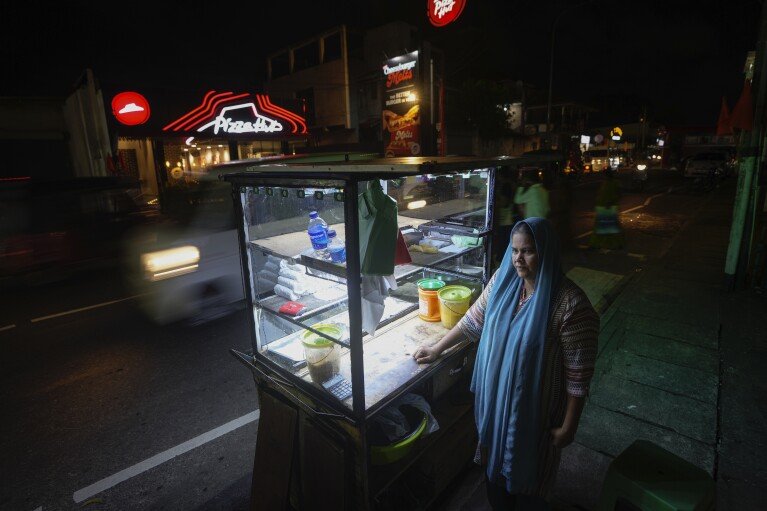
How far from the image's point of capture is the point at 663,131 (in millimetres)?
53000

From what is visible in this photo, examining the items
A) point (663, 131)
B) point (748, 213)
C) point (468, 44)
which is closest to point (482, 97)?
point (468, 44)

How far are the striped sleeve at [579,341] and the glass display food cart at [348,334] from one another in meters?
0.94

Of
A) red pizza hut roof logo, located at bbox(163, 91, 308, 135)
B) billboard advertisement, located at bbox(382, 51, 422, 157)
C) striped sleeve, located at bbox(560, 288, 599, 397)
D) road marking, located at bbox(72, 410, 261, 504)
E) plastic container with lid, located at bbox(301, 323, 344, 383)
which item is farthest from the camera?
billboard advertisement, located at bbox(382, 51, 422, 157)

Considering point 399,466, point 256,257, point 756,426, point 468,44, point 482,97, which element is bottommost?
point 756,426

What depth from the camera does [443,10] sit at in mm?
12812

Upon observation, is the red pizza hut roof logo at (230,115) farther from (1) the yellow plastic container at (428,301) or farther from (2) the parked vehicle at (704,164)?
(2) the parked vehicle at (704,164)

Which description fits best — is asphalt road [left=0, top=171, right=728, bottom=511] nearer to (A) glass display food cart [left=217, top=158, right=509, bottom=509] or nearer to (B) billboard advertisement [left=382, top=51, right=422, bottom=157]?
(A) glass display food cart [left=217, top=158, right=509, bottom=509]

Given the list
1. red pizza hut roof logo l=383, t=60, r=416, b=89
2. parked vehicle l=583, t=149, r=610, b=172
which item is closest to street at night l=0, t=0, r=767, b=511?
red pizza hut roof logo l=383, t=60, r=416, b=89

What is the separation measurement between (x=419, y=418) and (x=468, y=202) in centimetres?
206

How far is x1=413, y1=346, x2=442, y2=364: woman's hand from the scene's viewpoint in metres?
2.73

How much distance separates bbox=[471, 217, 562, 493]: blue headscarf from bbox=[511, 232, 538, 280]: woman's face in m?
0.05

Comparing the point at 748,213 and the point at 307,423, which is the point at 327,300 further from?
the point at 748,213

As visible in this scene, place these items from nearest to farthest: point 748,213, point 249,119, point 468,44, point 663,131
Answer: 1. point 748,213
2. point 249,119
3. point 468,44
4. point 663,131

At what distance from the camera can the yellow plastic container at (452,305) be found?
3.10 metres
